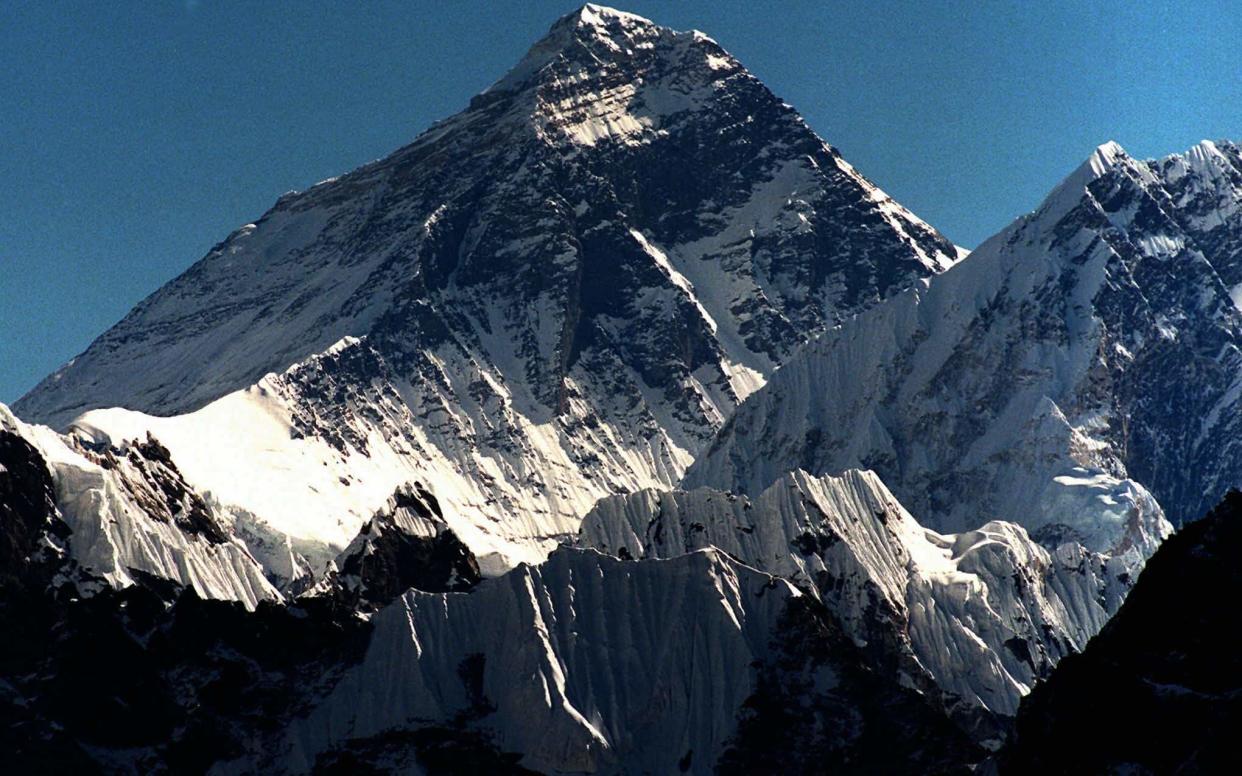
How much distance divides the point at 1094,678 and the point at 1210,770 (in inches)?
654

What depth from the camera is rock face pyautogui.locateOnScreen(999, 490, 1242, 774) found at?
172 metres

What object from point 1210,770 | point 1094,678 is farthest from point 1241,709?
point 1094,678

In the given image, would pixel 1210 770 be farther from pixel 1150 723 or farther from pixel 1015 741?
pixel 1015 741

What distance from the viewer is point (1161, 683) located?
17712cm

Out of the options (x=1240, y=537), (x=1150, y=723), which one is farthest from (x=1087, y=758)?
(x=1240, y=537)

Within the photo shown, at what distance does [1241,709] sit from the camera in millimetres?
168000

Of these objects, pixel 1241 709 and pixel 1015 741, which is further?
pixel 1015 741

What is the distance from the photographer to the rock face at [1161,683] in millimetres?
172125

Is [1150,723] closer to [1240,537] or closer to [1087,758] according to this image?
[1087,758]

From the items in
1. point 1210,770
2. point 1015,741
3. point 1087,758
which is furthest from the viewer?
point 1015,741

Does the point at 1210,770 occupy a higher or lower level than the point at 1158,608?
lower

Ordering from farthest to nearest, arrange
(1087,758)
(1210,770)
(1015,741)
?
(1015,741) → (1087,758) → (1210,770)

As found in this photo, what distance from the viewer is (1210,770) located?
6545 inches

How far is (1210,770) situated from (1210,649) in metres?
12.9
